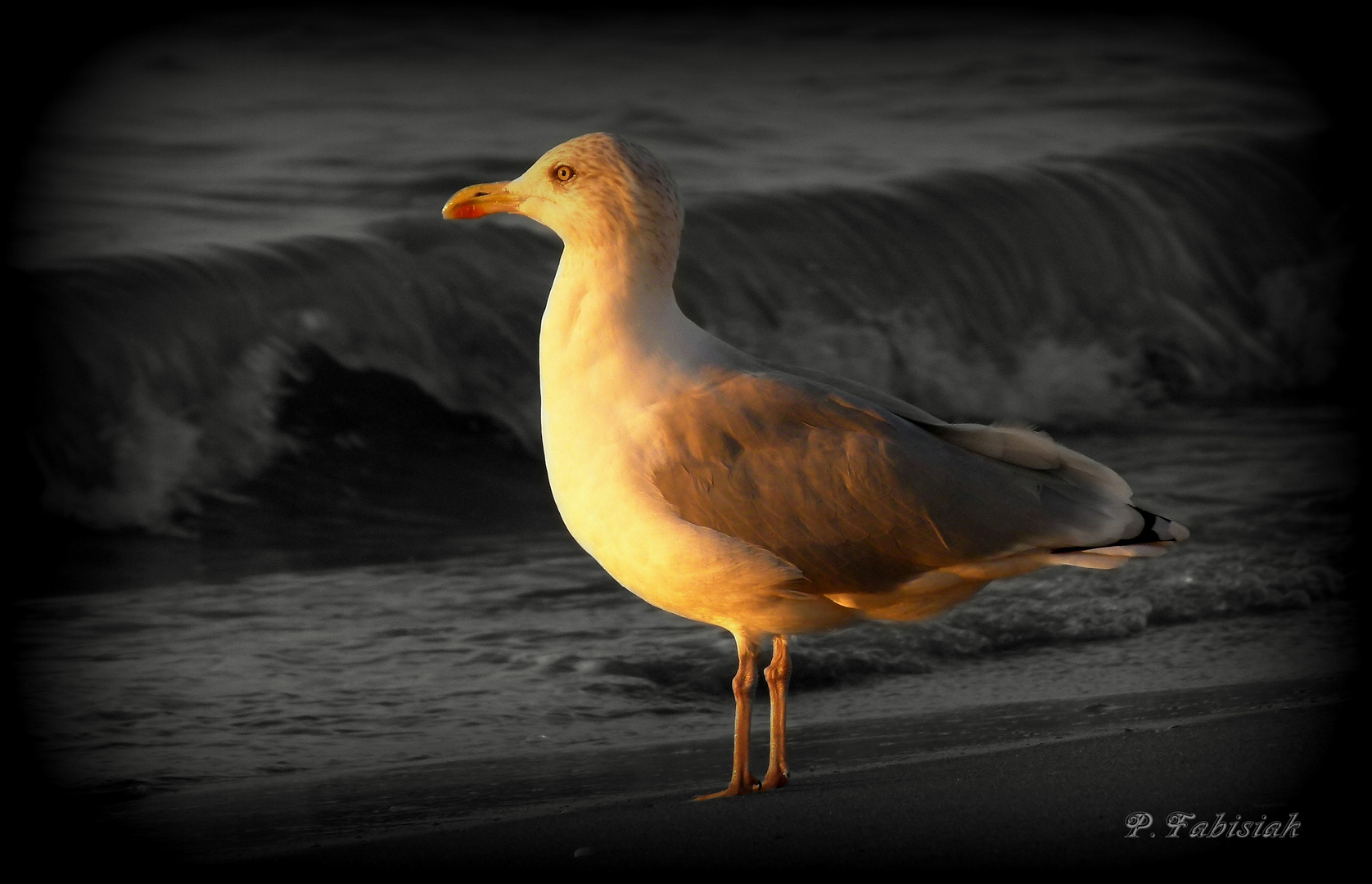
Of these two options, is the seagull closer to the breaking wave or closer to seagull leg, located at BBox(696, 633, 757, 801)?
seagull leg, located at BBox(696, 633, 757, 801)

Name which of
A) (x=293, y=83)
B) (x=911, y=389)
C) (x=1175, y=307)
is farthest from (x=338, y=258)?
(x=1175, y=307)

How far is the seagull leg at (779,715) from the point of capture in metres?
3.95

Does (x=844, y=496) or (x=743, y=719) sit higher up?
(x=844, y=496)

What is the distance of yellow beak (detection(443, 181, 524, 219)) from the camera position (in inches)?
158

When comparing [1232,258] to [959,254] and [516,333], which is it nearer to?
[959,254]

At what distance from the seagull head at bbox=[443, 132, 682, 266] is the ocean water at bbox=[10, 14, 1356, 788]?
159 cm

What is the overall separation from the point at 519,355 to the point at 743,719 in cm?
559

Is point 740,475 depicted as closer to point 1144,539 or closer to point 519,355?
point 1144,539

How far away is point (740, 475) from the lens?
3.74 meters

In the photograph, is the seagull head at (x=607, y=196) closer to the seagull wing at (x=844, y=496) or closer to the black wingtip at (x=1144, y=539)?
the seagull wing at (x=844, y=496)

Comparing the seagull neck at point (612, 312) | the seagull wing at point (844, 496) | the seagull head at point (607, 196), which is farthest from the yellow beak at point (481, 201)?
the seagull wing at point (844, 496)

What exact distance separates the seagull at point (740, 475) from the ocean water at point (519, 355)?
110 cm

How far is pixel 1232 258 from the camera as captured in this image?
12.2 meters

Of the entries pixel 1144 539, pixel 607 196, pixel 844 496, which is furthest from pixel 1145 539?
pixel 607 196
